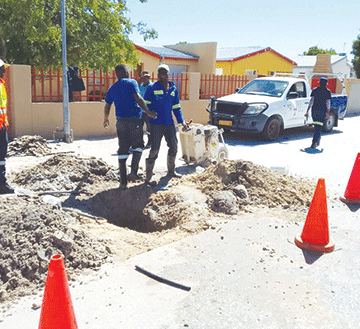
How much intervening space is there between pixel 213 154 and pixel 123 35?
27.4 feet

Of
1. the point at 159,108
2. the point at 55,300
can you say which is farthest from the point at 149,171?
the point at 55,300

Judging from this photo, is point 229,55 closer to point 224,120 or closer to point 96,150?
point 224,120

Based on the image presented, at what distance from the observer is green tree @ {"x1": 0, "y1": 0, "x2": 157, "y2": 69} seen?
41.4ft

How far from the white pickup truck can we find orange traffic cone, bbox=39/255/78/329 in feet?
33.1

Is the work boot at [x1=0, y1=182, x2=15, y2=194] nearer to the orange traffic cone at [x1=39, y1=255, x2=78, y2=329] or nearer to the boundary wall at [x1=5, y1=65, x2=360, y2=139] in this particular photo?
the orange traffic cone at [x1=39, y1=255, x2=78, y2=329]

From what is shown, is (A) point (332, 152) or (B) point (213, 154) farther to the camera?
(A) point (332, 152)

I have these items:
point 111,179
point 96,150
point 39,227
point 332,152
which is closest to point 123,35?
point 96,150

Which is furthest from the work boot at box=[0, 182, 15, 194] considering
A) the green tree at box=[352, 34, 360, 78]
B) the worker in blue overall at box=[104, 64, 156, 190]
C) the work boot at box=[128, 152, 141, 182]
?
the green tree at box=[352, 34, 360, 78]

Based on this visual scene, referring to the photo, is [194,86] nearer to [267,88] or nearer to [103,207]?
[267,88]

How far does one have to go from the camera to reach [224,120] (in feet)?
42.5

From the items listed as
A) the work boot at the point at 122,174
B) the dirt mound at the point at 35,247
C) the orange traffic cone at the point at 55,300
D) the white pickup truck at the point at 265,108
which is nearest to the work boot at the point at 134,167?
the work boot at the point at 122,174

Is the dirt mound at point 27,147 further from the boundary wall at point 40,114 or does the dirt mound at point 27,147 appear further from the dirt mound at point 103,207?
the dirt mound at point 103,207

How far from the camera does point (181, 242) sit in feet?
17.0

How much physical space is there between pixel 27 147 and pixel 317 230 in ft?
22.9
